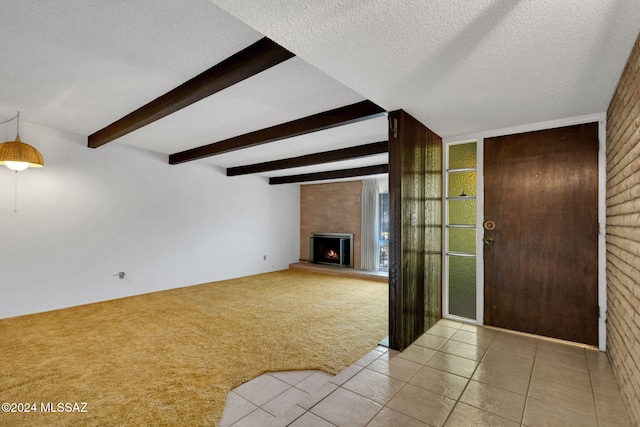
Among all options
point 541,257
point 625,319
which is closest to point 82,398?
point 625,319

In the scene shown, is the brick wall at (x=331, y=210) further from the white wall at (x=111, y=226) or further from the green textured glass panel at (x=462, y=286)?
the green textured glass panel at (x=462, y=286)

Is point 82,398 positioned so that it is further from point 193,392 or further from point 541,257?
point 541,257

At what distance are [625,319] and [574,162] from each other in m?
1.53

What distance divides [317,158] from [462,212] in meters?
2.47

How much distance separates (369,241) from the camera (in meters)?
6.81

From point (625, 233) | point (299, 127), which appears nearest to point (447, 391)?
point (625, 233)

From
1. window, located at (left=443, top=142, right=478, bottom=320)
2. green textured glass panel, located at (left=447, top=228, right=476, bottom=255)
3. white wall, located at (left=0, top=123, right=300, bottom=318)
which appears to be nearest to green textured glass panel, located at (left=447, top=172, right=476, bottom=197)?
window, located at (left=443, top=142, right=478, bottom=320)

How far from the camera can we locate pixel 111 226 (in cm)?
458

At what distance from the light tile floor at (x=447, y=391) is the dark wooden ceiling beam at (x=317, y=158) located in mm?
2624

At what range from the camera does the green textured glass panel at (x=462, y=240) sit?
335 centimetres

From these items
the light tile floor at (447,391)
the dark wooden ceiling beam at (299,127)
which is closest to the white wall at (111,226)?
the dark wooden ceiling beam at (299,127)

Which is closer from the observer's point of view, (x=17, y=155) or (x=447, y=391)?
(x=447, y=391)

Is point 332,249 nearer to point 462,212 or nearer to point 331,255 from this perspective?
point 331,255

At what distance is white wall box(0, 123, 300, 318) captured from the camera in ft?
12.5
